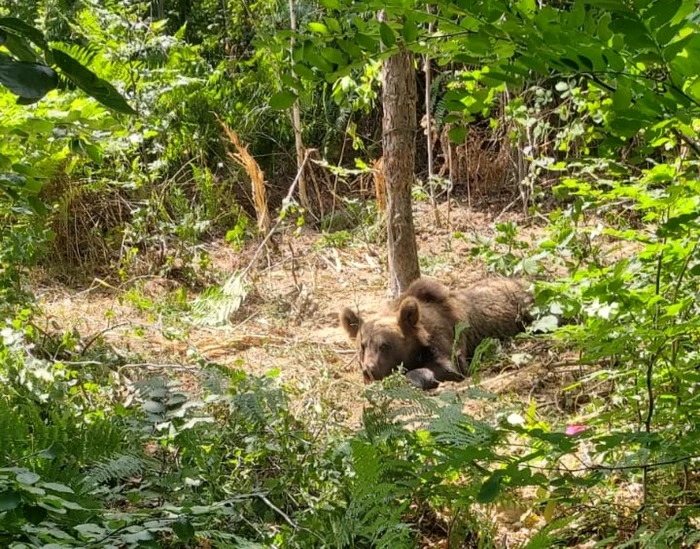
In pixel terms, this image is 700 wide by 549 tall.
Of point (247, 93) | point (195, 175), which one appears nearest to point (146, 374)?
point (195, 175)

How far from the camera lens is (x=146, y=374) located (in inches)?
188

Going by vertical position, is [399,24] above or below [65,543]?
above

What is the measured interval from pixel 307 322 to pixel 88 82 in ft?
20.2

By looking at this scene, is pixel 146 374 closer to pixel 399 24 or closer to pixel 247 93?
pixel 399 24

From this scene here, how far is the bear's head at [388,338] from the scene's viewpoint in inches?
245

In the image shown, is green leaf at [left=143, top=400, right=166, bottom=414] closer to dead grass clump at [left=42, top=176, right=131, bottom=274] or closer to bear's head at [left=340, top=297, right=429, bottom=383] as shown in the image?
bear's head at [left=340, top=297, right=429, bottom=383]

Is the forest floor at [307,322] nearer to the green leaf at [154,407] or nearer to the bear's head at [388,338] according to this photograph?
the bear's head at [388,338]

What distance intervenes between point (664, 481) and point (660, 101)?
1840 millimetres

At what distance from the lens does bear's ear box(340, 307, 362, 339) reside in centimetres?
646

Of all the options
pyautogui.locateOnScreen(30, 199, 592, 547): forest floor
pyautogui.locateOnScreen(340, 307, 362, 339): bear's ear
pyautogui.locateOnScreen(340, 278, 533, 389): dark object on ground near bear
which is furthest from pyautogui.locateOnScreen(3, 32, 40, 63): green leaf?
pyautogui.locateOnScreen(340, 307, 362, 339): bear's ear

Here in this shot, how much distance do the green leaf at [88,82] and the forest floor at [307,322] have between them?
7.98 feet

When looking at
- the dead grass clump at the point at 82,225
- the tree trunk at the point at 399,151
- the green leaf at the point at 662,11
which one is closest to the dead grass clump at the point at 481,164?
the tree trunk at the point at 399,151

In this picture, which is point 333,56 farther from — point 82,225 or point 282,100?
point 82,225

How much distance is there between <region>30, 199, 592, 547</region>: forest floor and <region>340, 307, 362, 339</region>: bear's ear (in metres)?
0.21
